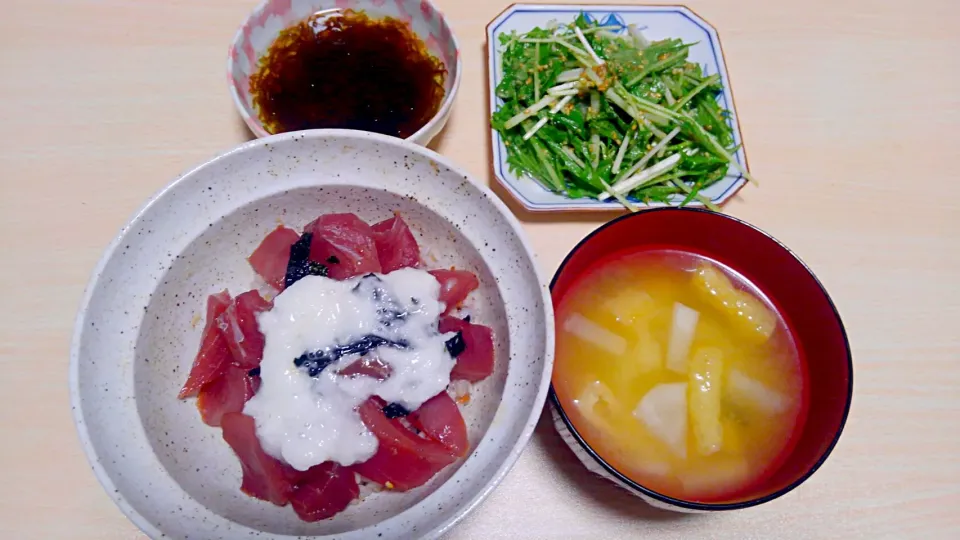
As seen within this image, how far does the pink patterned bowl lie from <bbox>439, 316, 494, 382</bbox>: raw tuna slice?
502 mm

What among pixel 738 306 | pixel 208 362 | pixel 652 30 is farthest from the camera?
pixel 652 30

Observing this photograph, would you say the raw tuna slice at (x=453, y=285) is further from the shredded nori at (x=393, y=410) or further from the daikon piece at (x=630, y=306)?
the daikon piece at (x=630, y=306)

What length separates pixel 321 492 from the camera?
103 cm

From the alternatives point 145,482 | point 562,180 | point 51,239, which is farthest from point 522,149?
point 51,239

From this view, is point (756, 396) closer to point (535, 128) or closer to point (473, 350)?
point (473, 350)

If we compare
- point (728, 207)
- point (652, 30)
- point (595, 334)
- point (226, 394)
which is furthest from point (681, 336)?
point (652, 30)

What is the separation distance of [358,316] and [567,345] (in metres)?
0.44

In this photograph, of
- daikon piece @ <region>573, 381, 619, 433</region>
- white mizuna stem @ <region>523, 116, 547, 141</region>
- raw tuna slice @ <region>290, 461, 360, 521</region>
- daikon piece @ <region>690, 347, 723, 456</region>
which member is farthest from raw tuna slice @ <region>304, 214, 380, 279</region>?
daikon piece @ <region>690, 347, 723, 456</region>

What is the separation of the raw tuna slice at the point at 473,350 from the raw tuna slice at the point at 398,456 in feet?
0.50

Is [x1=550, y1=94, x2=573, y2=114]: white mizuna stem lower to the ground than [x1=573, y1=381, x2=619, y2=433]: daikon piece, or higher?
higher

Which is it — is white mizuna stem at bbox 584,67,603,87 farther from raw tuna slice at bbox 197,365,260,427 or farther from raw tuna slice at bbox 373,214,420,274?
raw tuna slice at bbox 197,365,260,427

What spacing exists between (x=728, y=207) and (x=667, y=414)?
0.75m

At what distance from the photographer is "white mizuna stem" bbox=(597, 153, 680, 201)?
1551 millimetres

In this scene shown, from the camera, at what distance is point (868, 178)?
1.72 meters
